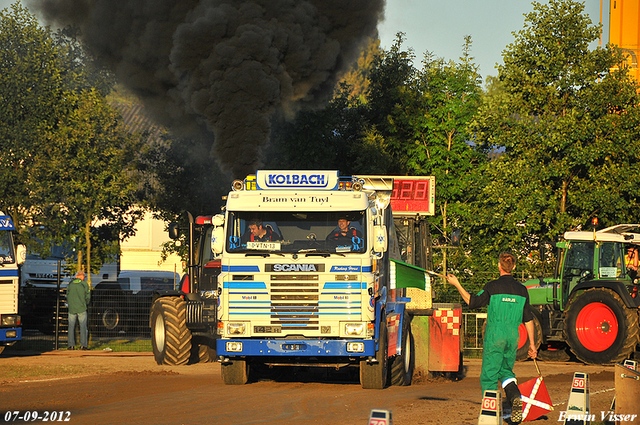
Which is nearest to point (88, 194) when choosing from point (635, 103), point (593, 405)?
point (635, 103)

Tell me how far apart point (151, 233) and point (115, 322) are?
28.6 meters

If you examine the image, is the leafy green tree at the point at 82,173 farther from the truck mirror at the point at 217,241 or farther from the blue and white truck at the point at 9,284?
the truck mirror at the point at 217,241

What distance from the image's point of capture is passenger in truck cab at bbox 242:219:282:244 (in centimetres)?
1216

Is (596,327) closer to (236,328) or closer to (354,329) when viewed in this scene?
(354,329)

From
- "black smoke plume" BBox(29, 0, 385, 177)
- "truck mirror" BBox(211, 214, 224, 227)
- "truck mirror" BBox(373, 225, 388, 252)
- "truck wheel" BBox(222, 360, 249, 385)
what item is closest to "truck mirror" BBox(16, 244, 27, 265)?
"black smoke plume" BBox(29, 0, 385, 177)

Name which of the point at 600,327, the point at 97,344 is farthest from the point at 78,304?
the point at 600,327

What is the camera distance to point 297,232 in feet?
40.1

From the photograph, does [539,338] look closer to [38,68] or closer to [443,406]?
[443,406]

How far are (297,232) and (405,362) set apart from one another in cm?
307

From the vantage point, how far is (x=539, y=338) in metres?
Answer: 18.2

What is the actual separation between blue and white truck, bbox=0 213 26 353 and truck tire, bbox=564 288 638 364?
39.4 ft

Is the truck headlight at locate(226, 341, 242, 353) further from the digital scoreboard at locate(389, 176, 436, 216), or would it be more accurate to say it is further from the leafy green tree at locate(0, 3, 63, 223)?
the leafy green tree at locate(0, 3, 63, 223)

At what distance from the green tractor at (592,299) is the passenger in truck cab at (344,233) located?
7276mm

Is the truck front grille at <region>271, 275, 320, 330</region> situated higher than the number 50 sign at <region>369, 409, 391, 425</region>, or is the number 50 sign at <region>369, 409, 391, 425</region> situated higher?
the truck front grille at <region>271, 275, 320, 330</region>
